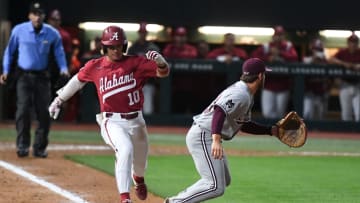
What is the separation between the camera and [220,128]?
634 cm

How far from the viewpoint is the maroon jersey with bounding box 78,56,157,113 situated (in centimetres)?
737

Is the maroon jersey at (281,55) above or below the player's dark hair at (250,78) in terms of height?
below

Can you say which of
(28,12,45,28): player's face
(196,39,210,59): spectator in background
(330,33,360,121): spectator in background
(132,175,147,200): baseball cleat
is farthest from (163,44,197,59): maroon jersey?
(132,175,147,200): baseball cleat

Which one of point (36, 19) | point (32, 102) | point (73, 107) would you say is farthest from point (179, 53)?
point (36, 19)

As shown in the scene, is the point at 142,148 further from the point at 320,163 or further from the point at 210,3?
the point at 210,3

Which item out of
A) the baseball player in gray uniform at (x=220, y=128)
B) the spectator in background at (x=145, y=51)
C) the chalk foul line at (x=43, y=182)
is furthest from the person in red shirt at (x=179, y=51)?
the baseball player in gray uniform at (x=220, y=128)

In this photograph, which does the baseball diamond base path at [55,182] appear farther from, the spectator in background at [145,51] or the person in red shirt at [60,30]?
the spectator in background at [145,51]

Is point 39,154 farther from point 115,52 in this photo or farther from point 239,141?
point 239,141

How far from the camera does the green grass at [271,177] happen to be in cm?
823

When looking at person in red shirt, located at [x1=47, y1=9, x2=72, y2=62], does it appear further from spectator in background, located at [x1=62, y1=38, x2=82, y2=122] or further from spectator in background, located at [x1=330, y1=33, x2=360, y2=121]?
spectator in background, located at [x1=330, y1=33, x2=360, y2=121]

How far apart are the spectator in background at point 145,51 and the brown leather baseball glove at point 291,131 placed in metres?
8.08

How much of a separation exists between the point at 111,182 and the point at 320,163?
10.9ft

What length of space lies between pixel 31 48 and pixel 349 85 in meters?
7.56

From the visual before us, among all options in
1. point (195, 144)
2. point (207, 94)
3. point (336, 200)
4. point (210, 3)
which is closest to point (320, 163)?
point (336, 200)
